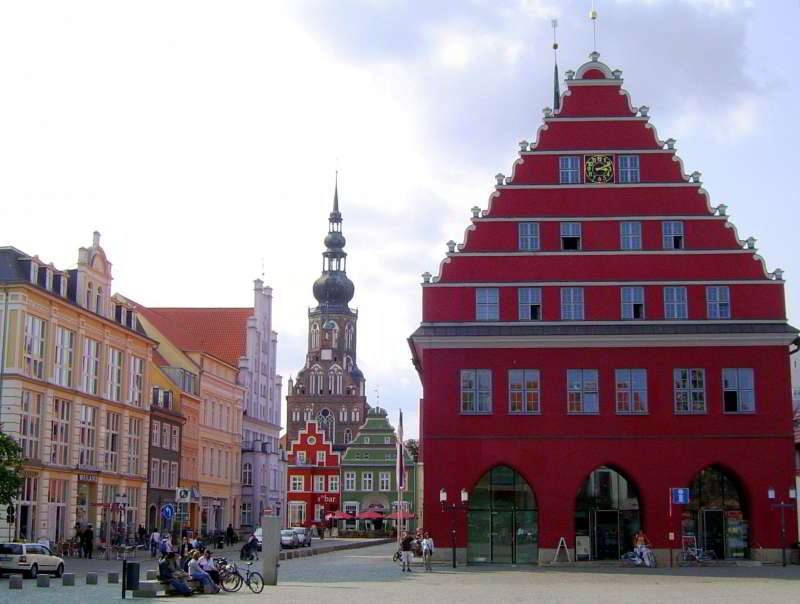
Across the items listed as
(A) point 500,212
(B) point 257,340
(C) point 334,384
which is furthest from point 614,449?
(C) point 334,384

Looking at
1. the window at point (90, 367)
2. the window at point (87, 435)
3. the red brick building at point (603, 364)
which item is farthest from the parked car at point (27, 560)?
the window at point (90, 367)

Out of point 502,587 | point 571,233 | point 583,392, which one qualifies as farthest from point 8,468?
point 571,233

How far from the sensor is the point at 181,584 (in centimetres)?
2955

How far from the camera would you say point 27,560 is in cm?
3681

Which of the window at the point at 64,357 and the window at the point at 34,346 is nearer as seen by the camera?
the window at the point at 34,346

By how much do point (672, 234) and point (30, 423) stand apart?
28801mm

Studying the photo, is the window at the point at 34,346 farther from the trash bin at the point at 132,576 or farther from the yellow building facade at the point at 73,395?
the trash bin at the point at 132,576

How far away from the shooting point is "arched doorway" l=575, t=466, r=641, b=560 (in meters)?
46.7

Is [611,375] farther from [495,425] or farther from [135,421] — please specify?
[135,421]

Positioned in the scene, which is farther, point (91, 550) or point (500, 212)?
point (91, 550)

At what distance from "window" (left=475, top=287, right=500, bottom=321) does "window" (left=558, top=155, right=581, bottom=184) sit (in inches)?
221

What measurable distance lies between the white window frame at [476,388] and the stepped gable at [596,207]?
157 inches

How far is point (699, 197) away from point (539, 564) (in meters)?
16.6

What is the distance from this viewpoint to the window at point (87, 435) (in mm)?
55812
